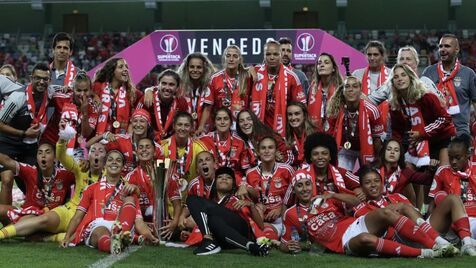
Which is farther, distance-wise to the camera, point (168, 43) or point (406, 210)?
point (168, 43)

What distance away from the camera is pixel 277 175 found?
7328mm

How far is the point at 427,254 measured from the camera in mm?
6152

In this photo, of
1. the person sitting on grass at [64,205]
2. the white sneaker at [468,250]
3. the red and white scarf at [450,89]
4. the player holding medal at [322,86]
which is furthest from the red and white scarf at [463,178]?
the person sitting on grass at [64,205]

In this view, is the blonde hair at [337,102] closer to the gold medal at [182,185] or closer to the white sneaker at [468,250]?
the gold medal at [182,185]

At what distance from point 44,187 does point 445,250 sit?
3.62m

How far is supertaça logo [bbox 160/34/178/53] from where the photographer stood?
1370cm

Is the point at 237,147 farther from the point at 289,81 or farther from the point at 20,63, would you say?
the point at 20,63

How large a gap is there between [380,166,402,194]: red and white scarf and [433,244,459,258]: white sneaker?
971mm

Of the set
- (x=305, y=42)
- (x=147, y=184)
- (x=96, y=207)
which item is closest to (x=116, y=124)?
(x=147, y=184)

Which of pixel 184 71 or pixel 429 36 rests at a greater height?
pixel 429 36

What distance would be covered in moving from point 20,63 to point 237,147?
84.1 ft

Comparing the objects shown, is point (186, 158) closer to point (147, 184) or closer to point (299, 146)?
point (147, 184)

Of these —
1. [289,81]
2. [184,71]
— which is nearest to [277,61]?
[289,81]

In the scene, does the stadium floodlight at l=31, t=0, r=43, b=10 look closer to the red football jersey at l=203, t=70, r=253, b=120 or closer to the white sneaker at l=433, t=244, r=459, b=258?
the red football jersey at l=203, t=70, r=253, b=120
